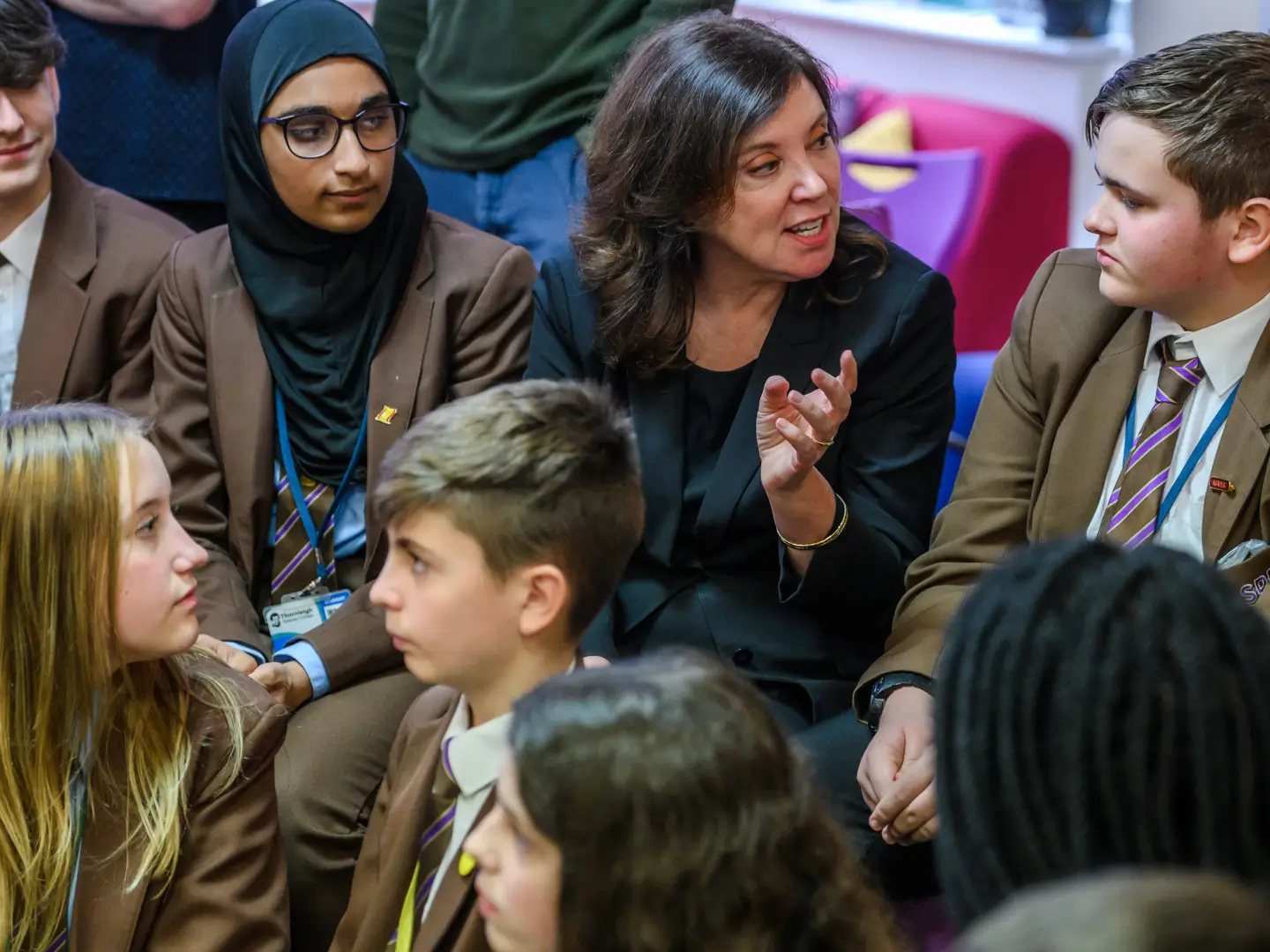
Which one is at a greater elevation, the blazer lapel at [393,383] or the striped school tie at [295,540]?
the blazer lapel at [393,383]

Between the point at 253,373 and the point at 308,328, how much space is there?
0.12 metres

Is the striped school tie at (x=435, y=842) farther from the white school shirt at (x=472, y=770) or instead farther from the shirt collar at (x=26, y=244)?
the shirt collar at (x=26, y=244)

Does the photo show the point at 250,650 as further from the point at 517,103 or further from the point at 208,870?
the point at 517,103

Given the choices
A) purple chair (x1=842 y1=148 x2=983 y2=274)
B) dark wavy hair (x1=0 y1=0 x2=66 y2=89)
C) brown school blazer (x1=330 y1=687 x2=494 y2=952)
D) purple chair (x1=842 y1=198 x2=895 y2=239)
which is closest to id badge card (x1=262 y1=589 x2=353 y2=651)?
brown school blazer (x1=330 y1=687 x2=494 y2=952)

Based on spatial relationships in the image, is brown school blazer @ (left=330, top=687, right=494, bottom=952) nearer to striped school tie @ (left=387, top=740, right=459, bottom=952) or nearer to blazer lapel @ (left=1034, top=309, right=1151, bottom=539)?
striped school tie @ (left=387, top=740, right=459, bottom=952)

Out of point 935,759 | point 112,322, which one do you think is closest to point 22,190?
point 112,322

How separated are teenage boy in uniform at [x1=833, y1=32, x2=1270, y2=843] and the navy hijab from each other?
0.99 metres

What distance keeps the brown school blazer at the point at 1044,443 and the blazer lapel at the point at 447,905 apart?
674 millimetres

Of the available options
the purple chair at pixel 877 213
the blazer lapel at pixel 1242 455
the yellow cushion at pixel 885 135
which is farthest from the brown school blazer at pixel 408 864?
the yellow cushion at pixel 885 135

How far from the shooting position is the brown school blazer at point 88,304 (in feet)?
8.73

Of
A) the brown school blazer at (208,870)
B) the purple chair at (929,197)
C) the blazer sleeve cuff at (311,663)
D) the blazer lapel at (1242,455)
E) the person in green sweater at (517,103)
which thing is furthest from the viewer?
the purple chair at (929,197)

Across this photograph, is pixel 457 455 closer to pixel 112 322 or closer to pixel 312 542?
pixel 312 542

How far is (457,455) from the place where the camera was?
67.4 inches

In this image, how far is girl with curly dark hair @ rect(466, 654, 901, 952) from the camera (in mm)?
1201
